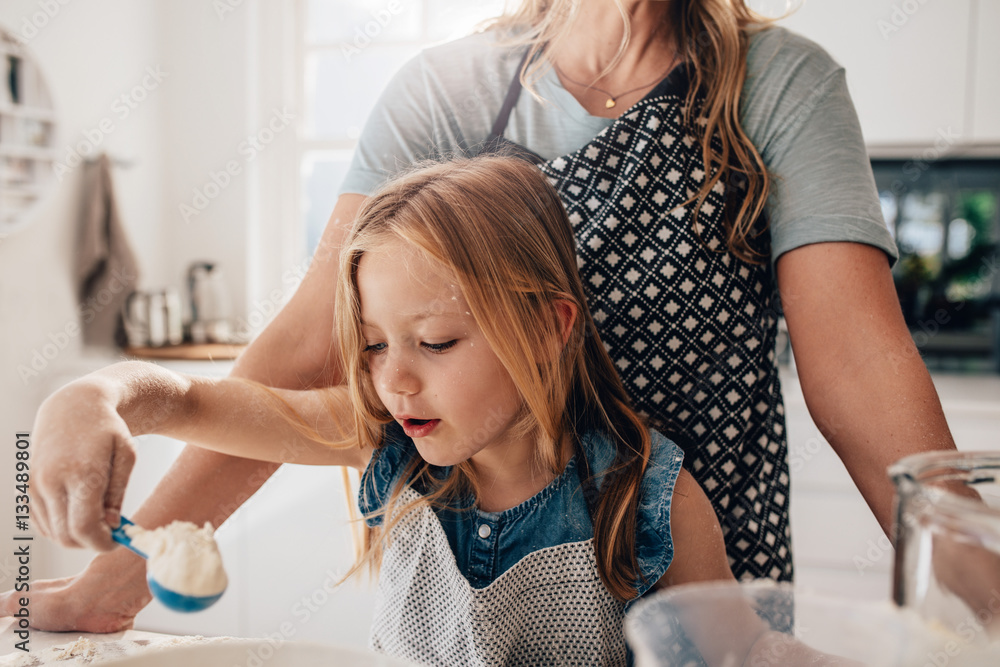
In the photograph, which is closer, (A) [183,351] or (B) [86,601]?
(B) [86,601]

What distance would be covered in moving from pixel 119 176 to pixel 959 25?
2590 mm

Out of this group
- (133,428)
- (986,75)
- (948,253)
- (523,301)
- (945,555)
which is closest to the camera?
(945,555)

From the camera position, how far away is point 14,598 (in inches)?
25.5

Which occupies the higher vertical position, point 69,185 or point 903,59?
point 903,59

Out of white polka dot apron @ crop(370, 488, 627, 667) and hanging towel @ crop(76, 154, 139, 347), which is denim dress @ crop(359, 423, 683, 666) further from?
hanging towel @ crop(76, 154, 139, 347)

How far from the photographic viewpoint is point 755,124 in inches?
29.6

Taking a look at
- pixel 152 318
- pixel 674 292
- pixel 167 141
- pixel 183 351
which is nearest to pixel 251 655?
pixel 674 292

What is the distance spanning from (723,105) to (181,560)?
2.15 feet

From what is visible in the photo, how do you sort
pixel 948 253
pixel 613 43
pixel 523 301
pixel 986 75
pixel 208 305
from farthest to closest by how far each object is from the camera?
pixel 208 305 → pixel 948 253 → pixel 986 75 → pixel 613 43 → pixel 523 301

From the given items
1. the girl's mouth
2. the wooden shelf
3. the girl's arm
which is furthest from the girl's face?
the wooden shelf

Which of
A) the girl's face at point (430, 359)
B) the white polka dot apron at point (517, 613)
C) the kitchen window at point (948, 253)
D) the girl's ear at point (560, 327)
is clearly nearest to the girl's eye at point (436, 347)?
the girl's face at point (430, 359)

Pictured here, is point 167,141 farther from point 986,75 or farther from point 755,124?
point 986,75

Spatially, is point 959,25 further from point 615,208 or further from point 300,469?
point 300,469

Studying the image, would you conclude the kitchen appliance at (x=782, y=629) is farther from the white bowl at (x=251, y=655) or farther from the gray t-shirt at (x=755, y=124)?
the gray t-shirt at (x=755, y=124)
